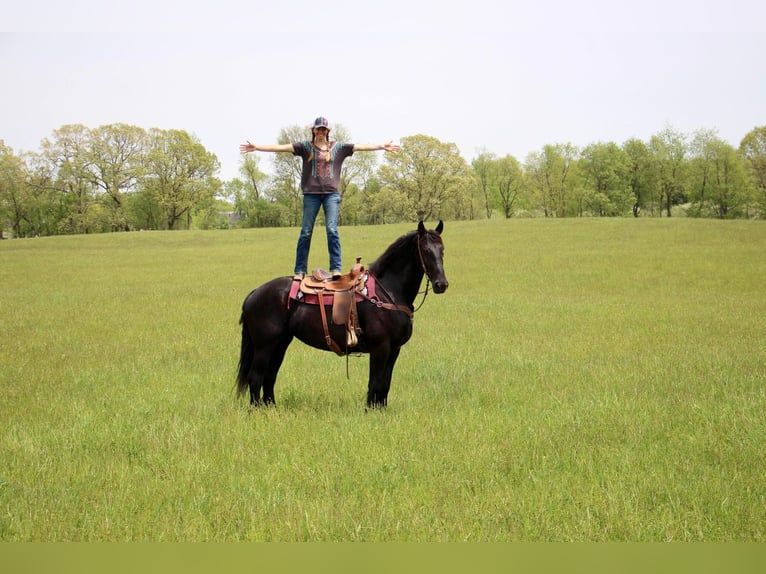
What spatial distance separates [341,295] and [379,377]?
1.31 meters

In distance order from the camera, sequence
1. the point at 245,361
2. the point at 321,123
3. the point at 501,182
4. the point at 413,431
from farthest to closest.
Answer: the point at 501,182
the point at 245,361
the point at 321,123
the point at 413,431

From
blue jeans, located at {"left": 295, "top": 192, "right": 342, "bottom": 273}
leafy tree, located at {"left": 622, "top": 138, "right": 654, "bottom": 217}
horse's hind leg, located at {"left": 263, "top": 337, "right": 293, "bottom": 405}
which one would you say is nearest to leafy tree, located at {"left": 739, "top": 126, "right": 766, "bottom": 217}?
leafy tree, located at {"left": 622, "top": 138, "right": 654, "bottom": 217}

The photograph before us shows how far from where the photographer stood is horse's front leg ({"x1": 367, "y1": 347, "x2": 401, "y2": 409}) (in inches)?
335

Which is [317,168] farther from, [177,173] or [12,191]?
[12,191]

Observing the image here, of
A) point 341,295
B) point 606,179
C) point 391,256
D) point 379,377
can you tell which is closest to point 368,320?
point 341,295

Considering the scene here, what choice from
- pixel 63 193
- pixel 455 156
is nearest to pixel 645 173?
pixel 455 156

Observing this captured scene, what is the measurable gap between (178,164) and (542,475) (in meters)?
89.1

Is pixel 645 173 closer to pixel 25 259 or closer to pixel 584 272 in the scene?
pixel 584 272

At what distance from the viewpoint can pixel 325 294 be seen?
28.3ft

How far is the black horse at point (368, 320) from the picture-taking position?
8.45m

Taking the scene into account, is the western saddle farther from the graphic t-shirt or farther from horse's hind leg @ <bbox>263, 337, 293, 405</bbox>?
the graphic t-shirt

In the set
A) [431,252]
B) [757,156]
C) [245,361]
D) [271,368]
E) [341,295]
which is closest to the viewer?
[431,252]

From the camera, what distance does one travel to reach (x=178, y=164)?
285 feet

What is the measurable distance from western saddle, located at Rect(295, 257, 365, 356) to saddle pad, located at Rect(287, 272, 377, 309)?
29 millimetres
